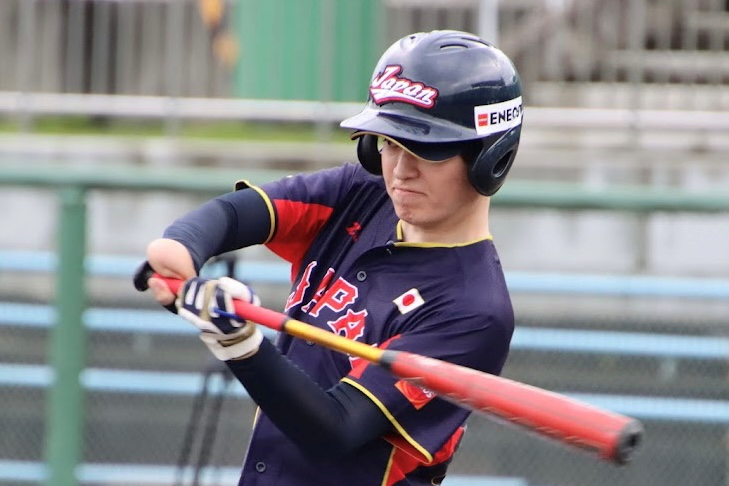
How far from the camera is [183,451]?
4422mm

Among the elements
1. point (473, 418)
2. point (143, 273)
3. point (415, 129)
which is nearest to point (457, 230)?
point (415, 129)

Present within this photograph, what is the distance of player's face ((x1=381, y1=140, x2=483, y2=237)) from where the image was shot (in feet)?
8.34

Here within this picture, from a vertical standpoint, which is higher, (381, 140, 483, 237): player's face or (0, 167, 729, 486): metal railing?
(381, 140, 483, 237): player's face

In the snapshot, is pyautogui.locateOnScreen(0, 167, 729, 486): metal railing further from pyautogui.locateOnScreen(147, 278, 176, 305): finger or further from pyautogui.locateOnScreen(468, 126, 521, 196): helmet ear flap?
pyautogui.locateOnScreen(147, 278, 176, 305): finger

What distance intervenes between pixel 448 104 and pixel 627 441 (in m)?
0.74

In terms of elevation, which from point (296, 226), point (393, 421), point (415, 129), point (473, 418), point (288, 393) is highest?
point (415, 129)

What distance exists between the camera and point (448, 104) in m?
2.51

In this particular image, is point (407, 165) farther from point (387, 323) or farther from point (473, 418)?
point (473, 418)

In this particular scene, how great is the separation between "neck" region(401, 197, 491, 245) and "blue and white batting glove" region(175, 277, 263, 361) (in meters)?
0.47

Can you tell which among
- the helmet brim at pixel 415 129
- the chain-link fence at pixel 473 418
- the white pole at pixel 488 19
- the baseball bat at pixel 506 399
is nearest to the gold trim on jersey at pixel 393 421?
the baseball bat at pixel 506 399

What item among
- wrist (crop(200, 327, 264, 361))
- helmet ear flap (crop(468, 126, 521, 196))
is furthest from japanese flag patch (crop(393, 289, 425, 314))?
wrist (crop(200, 327, 264, 361))

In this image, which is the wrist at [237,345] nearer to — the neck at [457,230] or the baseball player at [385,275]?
the baseball player at [385,275]

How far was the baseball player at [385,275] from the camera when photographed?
7.90 feet

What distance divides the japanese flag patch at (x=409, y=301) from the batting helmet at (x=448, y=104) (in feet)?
0.82
